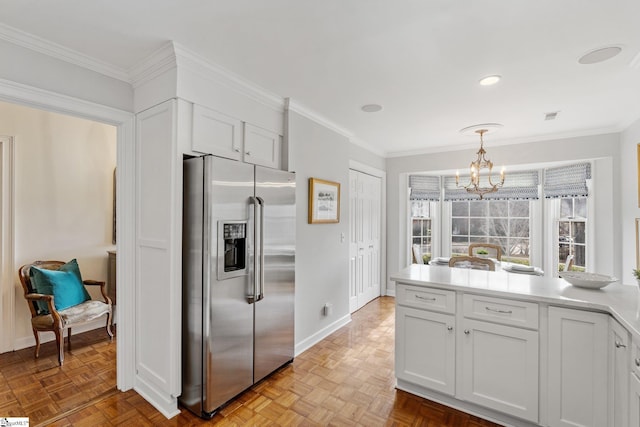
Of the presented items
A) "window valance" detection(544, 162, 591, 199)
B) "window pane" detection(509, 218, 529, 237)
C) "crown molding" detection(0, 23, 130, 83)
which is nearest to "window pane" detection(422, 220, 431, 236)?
"window pane" detection(509, 218, 529, 237)

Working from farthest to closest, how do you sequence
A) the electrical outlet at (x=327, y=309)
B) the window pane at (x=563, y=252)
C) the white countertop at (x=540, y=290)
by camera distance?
the window pane at (x=563, y=252) < the electrical outlet at (x=327, y=309) < the white countertop at (x=540, y=290)

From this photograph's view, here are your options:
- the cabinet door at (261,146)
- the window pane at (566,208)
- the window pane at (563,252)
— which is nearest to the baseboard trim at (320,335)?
the cabinet door at (261,146)

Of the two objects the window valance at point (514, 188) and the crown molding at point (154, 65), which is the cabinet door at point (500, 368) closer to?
the crown molding at point (154, 65)

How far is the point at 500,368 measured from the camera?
199 cm

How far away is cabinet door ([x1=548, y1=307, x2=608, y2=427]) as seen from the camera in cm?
171

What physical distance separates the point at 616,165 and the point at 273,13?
4290 mm

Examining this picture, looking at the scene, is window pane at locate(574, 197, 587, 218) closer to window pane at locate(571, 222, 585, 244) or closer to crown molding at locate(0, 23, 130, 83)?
window pane at locate(571, 222, 585, 244)

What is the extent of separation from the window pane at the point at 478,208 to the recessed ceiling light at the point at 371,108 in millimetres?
3124

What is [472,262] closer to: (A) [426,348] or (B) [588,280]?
(B) [588,280]

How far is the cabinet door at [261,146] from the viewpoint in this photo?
2.55 m

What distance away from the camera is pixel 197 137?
216cm

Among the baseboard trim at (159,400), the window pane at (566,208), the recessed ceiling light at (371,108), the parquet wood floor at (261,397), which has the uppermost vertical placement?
the recessed ceiling light at (371,108)

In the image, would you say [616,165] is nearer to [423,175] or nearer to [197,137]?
[423,175]

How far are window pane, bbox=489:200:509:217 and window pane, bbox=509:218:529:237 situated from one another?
184 mm
